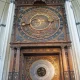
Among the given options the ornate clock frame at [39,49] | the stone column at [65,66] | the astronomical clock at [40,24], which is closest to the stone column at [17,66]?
the ornate clock frame at [39,49]

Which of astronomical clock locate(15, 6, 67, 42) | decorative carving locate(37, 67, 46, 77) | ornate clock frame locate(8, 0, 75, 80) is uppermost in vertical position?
astronomical clock locate(15, 6, 67, 42)

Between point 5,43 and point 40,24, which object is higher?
point 40,24

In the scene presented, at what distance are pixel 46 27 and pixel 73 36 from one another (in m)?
0.94

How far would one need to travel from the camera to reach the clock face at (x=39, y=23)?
4934 millimetres

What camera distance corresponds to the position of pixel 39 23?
520cm

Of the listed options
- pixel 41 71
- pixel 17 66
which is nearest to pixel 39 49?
pixel 41 71

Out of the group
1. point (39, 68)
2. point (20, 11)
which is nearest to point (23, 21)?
point (20, 11)

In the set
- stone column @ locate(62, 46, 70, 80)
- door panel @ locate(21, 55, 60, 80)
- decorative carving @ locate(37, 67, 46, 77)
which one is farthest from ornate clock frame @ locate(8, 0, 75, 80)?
decorative carving @ locate(37, 67, 46, 77)

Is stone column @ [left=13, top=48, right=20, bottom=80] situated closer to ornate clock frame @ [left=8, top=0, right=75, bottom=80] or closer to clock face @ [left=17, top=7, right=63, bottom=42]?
ornate clock frame @ [left=8, top=0, right=75, bottom=80]

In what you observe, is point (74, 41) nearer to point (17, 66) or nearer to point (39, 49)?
point (39, 49)

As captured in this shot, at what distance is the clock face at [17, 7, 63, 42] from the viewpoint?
4.93 meters

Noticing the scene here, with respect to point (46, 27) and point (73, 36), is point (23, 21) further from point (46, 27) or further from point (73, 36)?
point (73, 36)

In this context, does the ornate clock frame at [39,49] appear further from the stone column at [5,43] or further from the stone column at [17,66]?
the stone column at [5,43]

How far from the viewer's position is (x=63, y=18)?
5297mm
